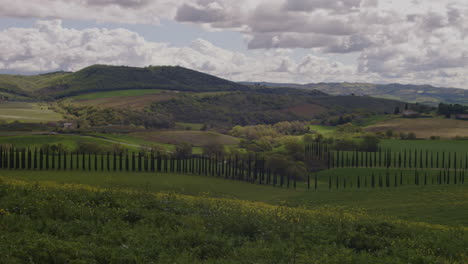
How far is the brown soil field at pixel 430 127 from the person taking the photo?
16604cm

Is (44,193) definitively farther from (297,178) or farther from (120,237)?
(297,178)

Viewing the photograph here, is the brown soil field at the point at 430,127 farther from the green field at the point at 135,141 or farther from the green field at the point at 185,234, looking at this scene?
the green field at the point at 185,234

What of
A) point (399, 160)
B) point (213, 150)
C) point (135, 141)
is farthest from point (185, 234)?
point (135, 141)

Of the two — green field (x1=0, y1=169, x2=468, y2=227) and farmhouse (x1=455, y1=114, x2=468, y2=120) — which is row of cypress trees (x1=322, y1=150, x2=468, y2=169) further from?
farmhouse (x1=455, y1=114, x2=468, y2=120)

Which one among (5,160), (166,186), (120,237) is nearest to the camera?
(120,237)

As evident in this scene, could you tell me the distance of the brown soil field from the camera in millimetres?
166038

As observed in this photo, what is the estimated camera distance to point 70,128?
171 metres

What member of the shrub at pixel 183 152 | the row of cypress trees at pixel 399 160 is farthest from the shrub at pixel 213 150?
the row of cypress trees at pixel 399 160

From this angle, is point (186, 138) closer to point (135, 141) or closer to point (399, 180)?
point (135, 141)

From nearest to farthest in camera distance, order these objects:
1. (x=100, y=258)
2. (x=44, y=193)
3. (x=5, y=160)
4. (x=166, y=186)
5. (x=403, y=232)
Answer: (x=100, y=258) → (x=403, y=232) → (x=44, y=193) → (x=166, y=186) → (x=5, y=160)

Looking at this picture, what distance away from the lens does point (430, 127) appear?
179 metres

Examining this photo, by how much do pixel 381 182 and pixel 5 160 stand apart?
8446cm

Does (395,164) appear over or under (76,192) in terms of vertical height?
under

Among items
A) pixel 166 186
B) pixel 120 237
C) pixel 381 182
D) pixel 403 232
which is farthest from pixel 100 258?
pixel 381 182
